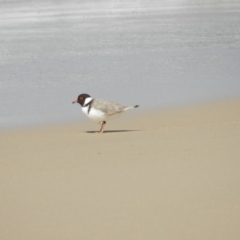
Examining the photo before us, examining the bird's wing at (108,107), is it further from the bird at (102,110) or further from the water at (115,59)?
the water at (115,59)

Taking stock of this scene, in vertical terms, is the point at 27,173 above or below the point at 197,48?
below

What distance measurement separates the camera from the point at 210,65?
46.3 feet

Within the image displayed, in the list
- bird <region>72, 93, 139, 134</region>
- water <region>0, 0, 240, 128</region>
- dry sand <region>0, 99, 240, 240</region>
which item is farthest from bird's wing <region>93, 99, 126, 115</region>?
water <region>0, 0, 240, 128</region>

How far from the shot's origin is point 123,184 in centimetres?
610

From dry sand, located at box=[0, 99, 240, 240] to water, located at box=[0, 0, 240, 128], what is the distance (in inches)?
75.6

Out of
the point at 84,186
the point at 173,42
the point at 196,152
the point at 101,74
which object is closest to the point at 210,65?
the point at 101,74

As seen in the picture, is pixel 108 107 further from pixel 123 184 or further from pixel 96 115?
pixel 123 184

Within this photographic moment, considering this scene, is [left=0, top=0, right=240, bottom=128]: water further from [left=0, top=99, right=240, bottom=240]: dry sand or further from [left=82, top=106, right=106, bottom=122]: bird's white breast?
[left=0, top=99, right=240, bottom=240]: dry sand

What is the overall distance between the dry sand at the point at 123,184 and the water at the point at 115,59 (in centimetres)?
192

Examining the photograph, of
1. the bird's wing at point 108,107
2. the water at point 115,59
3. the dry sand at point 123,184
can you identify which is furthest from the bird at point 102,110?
the water at point 115,59

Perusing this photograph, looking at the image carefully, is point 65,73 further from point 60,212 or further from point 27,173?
point 60,212

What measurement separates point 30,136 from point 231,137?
2.51m

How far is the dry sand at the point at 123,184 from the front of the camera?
16.9ft

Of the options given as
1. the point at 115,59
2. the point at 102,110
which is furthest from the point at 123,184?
the point at 115,59
